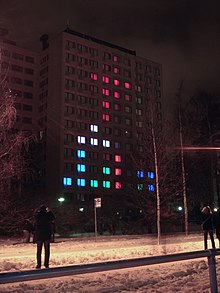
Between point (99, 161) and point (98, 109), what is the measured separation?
11.0 m

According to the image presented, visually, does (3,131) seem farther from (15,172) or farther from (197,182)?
(197,182)

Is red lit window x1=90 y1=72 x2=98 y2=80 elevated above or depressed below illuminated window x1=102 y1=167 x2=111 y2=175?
above

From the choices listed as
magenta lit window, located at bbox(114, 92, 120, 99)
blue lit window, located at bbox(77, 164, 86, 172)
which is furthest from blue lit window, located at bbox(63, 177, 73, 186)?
magenta lit window, located at bbox(114, 92, 120, 99)

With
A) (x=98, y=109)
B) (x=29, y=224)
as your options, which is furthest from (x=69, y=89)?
(x=29, y=224)

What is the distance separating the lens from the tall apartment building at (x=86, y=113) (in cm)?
7581

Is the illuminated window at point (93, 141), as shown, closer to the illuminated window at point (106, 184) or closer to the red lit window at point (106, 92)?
the illuminated window at point (106, 184)

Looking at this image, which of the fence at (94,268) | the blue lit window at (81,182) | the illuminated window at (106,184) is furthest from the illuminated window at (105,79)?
the fence at (94,268)

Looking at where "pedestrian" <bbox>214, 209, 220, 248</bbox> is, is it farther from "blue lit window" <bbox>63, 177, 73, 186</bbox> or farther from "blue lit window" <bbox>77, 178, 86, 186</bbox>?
"blue lit window" <bbox>77, 178, 86, 186</bbox>

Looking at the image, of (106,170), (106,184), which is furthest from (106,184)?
(106,170)

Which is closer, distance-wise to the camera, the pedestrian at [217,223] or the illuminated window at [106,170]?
the pedestrian at [217,223]

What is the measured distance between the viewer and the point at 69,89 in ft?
262

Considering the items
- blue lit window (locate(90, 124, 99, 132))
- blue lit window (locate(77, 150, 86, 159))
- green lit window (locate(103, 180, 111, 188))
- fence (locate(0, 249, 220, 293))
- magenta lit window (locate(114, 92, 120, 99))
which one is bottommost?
fence (locate(0, 249, 220, 293))

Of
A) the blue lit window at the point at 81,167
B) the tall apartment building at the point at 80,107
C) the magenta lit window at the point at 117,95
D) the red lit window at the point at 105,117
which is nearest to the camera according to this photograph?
the blue lit window at the point at 81,167

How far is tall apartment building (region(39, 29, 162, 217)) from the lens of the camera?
75.8 meters
